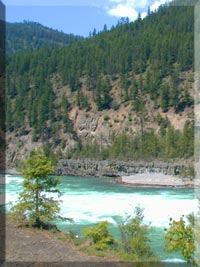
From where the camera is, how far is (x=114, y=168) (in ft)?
198

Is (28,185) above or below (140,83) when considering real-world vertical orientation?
below

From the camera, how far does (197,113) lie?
65.9 meters

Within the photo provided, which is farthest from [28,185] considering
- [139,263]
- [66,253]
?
[139,263]

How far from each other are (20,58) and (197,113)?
4526cm

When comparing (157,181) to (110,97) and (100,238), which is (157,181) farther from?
(110,97)

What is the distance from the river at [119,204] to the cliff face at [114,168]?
9.30 meters

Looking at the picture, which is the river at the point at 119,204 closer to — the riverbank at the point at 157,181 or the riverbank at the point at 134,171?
the riverbank at the point at 157,181

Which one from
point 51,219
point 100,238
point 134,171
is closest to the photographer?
point 100,238

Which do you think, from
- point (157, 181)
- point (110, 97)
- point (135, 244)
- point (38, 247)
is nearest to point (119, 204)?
point (157, 181)

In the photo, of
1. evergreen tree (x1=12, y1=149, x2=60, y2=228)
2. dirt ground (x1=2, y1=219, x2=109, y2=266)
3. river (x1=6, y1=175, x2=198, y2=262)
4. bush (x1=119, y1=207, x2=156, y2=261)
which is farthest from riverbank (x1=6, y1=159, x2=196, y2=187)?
bush (x1=119, y1=207, x2=156, y2=261)

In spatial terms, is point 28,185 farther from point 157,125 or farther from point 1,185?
point 157,125

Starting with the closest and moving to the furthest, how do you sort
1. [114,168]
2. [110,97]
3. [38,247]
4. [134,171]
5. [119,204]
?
[38,247] → [119,204] → [134,171] → [114,168] → [110,97]

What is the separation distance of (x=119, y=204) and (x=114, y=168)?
90.3ft

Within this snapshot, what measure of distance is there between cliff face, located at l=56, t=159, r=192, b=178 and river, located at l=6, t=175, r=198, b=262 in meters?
9.30
